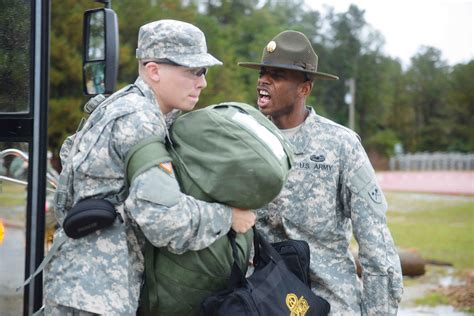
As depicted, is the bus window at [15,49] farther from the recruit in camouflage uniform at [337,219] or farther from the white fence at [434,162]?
the white fence at [434,162]

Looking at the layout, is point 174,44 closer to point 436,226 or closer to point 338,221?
point 338,221

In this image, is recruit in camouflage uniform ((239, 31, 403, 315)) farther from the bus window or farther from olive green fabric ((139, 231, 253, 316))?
the bus window

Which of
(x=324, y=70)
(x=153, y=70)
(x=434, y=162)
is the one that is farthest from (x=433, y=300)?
(x=434, y=162)

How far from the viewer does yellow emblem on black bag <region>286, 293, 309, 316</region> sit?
2125 mm

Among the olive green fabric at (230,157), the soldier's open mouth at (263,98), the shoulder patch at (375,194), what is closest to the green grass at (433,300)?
the shoulder patch at (375,194)

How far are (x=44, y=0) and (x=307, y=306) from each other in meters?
1.39

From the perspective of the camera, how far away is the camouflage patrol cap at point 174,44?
6.64 ft

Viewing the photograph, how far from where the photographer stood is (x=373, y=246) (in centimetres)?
254

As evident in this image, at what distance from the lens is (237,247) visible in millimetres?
2107

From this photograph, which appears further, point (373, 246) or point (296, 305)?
point (373, 246)

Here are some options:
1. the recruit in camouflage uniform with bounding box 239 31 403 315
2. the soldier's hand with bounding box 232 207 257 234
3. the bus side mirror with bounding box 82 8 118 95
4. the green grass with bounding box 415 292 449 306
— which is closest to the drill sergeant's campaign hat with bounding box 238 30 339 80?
the recruit in camouflage uniform with bounding box 239 31 403 315

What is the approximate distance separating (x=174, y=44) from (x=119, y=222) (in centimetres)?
54

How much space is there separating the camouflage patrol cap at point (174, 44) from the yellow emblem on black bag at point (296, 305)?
0.76 m

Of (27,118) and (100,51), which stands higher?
(100,51)
